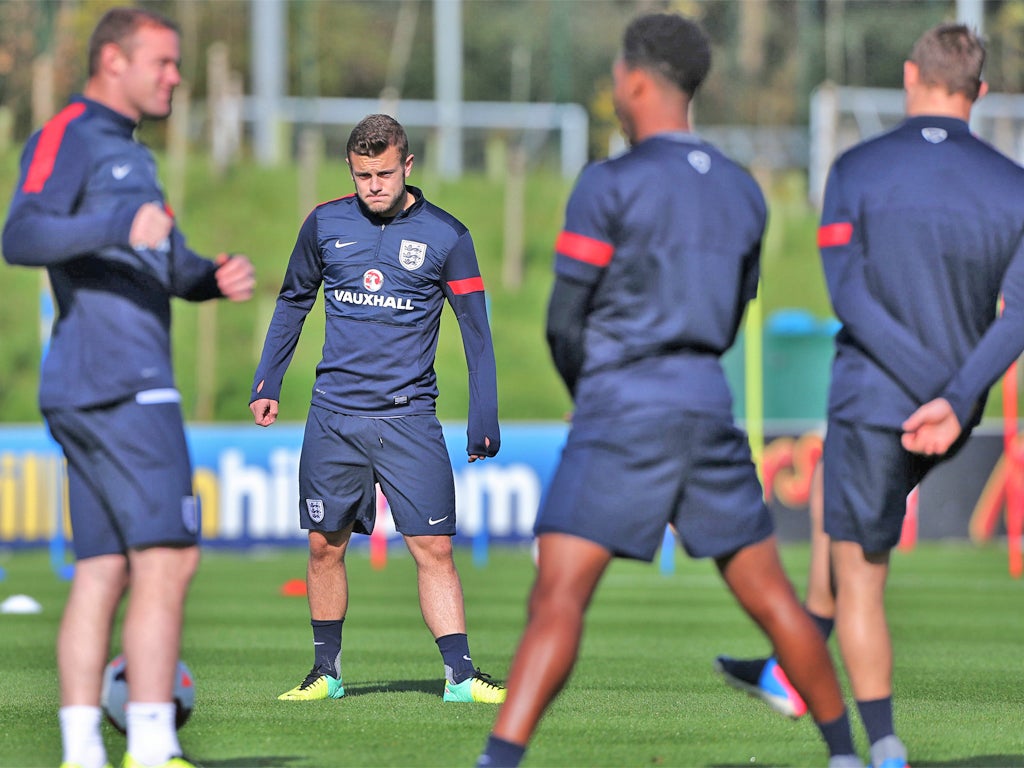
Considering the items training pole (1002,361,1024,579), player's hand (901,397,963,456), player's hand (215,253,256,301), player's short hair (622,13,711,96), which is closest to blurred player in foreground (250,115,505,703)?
player's hand (215,253,256,301)

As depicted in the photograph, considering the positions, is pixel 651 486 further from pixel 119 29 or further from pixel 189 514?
pixel 119 29

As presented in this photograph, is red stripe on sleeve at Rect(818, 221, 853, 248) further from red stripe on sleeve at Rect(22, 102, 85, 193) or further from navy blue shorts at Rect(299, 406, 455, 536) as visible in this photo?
navy blue shorts at Rect(299, 406, 455, 536)

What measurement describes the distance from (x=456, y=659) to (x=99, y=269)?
3039mm

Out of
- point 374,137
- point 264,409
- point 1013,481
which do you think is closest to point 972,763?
point 264,409

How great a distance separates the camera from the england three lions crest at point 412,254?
7.79m

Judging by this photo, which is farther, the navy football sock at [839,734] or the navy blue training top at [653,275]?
the navy football sock at [839,734]

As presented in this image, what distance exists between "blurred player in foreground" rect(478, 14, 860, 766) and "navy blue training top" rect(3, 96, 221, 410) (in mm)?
1139

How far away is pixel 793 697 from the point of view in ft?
18.3

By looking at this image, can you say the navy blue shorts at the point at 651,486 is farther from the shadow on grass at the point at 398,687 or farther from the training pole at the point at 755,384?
the training pole at the point at 755,384

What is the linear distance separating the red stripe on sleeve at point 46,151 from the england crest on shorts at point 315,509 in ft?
9.21

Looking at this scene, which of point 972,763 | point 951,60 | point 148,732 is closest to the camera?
point 148,732

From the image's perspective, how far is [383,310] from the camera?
7785mm

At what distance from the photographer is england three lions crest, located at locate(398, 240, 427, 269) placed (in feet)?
25.6

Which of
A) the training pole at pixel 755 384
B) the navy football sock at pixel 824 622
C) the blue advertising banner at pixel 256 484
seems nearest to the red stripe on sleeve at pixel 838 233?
the navy football sock at pixel 824 622
